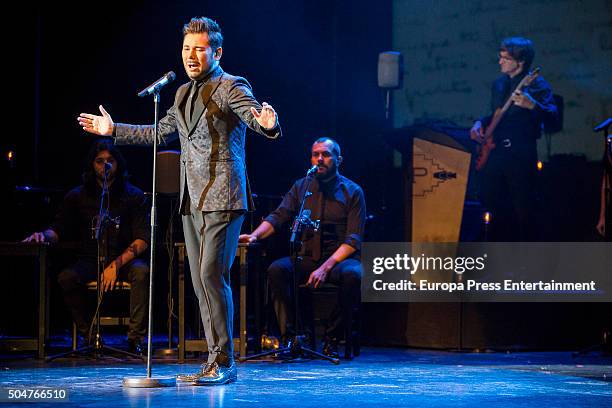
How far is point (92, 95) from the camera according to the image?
756 centimetres

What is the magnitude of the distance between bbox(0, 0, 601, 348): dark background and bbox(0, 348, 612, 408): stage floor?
3.77 feet

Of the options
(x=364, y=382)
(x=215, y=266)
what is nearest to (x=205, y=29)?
(x=215, y=266)

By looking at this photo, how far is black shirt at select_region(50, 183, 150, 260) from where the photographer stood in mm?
6285

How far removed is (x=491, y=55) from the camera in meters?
7.88

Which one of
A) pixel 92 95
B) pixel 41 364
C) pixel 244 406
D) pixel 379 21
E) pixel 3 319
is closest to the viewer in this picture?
pixel 244 406

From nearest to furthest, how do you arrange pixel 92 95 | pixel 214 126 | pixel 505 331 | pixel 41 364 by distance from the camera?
pixel 214 126 → pixel 41 364 → pixel 505 331 → pixel 92 95

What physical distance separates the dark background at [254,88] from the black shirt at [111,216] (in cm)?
48

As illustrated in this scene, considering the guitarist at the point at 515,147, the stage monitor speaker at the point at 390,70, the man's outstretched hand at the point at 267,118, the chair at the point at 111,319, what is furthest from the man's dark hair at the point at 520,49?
the man's outstretched hand at the point at 267,118

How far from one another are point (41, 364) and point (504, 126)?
3957mm

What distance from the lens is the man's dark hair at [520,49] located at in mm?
7445

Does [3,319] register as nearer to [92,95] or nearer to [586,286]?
[92,95]

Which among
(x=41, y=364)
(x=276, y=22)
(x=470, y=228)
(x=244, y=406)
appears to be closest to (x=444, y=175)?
(x=470, y=228)

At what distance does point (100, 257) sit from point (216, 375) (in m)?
1.97

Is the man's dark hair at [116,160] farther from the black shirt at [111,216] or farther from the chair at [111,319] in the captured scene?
the chair at [111,319]
